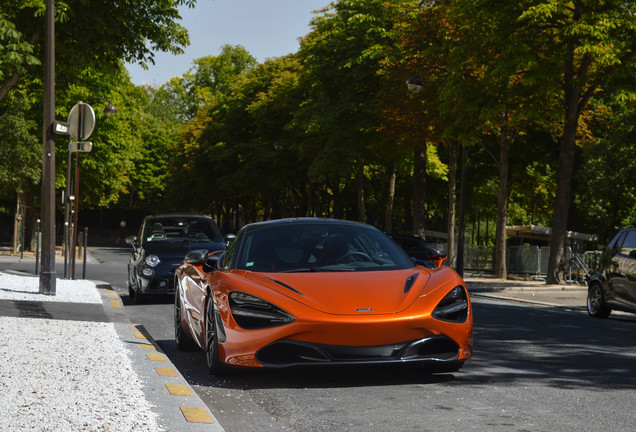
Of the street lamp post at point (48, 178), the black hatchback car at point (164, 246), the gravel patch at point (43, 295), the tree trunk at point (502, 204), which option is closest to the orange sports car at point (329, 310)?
the gravel patch at point (43, 295)

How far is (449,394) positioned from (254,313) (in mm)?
1564

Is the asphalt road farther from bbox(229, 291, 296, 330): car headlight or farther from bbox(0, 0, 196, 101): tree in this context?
bbox(0, 0, 196, 101): tree

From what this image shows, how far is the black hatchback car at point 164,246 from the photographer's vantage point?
15.6 metres

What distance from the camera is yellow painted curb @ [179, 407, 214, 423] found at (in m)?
5.12

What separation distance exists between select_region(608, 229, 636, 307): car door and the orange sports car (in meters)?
8.28

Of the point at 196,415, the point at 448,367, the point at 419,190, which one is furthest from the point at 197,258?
the point at 419,190

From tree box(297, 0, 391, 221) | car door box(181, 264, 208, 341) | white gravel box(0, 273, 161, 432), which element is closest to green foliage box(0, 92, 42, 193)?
tree box(297, 0, 391, 221)

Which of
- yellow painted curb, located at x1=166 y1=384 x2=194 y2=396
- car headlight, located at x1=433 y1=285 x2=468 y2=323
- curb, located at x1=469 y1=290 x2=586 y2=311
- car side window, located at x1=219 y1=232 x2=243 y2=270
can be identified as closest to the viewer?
yellow painted curb, located at x1=166 y1=384 x2=194 y2=396

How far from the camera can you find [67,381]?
619cm

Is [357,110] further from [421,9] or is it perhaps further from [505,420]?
[505,420]

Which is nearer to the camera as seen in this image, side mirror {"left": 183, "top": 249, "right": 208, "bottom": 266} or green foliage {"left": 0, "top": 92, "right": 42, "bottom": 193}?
side mirror {"left": 183, "top": 249, "right": 208, "bottom": 266}

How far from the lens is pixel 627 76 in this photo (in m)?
24.3

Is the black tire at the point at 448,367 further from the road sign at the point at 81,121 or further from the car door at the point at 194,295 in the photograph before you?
the road sign at the point at 81,121

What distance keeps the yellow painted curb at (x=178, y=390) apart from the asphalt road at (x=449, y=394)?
0.20 m
